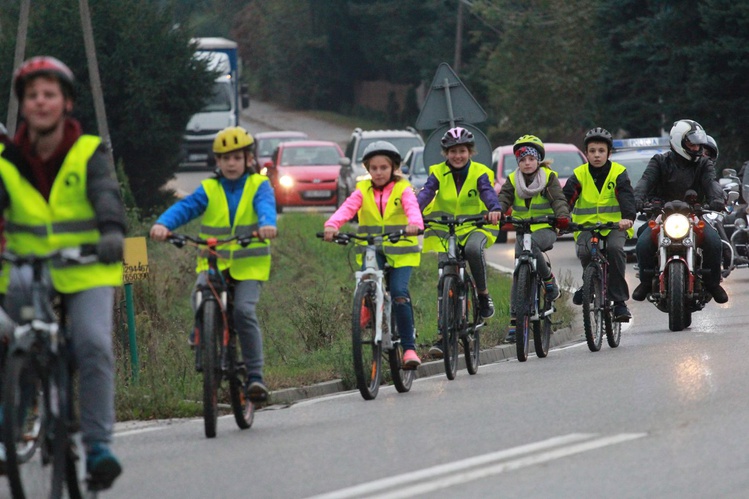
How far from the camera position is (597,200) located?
Result: 14070 mm

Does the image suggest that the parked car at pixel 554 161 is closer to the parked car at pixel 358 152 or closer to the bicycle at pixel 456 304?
the parked car at pixel 358 152

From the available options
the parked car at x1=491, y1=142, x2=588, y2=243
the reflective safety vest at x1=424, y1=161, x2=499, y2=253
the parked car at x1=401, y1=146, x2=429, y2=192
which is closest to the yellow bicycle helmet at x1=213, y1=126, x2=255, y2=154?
the reflective safety vest at x1=424, y1=161, x2=499, y2=253

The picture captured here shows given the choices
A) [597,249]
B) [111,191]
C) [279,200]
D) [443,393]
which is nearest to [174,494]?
[111,191]

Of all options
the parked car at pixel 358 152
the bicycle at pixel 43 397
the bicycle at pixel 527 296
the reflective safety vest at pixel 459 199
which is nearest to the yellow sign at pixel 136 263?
the reflective safety vest at pixel 459 199

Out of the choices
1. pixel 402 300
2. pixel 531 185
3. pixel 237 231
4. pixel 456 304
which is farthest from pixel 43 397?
pixel 531 185

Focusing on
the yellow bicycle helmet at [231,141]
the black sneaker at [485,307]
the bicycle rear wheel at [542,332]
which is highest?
the yellow bicycle helmet at [231,141]

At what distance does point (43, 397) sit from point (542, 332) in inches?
291

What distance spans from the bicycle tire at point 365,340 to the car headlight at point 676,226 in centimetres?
422

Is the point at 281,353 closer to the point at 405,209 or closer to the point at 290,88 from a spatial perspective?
the point at 405,209

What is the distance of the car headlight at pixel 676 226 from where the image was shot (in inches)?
575

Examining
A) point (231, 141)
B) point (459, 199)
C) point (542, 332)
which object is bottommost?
point (542, 332)

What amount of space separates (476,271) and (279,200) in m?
26.8

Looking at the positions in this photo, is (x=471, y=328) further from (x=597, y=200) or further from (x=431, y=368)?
(x=597, y=200)

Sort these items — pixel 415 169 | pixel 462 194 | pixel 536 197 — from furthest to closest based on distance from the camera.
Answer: pixel 415 169
pixel 536 197
pixel 462 194
